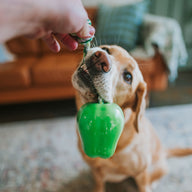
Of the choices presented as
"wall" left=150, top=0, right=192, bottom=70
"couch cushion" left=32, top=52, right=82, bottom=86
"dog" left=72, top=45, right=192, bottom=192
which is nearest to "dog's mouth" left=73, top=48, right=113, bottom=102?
"dog" left=72, top=45, right=192, bottom=192

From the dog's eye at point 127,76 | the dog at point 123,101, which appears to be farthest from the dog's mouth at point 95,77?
the dog's eye at point 127,76

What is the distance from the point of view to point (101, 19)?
2.33 meters

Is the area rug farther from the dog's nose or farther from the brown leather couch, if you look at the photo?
the dog's nose

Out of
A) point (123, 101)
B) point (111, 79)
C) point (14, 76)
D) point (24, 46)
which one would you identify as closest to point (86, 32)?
point (111, 79)

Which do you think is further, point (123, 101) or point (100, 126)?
point (123, 101)

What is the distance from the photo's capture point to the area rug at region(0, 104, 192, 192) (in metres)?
1.23

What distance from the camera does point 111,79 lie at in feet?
2.28

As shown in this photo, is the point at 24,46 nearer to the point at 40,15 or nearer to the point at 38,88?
the point at 38,88

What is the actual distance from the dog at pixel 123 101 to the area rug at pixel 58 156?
0.64 ft

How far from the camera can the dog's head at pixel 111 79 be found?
24.6 inches

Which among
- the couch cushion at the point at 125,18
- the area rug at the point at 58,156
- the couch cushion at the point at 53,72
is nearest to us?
the area rug at the point at 58,156

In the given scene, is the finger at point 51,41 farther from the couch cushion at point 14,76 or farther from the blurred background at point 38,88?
the couch cushion at point 14,76

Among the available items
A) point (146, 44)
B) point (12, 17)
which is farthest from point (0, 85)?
point (12, 17)

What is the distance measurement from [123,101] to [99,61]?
0.86 ft
